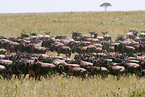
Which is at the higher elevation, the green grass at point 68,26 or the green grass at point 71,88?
the green grass at point 68,26

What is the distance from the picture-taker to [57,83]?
874 cm

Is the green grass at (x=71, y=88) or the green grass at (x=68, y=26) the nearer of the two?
the green grass at (x=71, y=88)

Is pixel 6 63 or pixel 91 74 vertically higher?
pixel 6 63

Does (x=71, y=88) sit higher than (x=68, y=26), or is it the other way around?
(x=68, y=26)

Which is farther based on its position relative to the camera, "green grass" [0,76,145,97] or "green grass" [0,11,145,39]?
"green grass" [0,11,145,39]

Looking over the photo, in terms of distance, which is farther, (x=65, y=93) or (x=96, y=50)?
(x=96, y=50)


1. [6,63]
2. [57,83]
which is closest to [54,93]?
[57,83]

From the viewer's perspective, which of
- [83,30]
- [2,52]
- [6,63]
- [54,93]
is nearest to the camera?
[54,93]

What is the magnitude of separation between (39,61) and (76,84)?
7.76 feet

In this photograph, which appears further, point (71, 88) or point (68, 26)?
point (68, 26)

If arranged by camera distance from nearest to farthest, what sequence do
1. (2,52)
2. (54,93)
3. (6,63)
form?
(54,93), (6,63), (2,52)

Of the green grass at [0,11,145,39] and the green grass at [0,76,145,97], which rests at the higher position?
the green grass at [0,11,145,39]

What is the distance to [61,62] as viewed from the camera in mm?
10305

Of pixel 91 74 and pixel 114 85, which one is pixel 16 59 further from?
pixel 114 85
